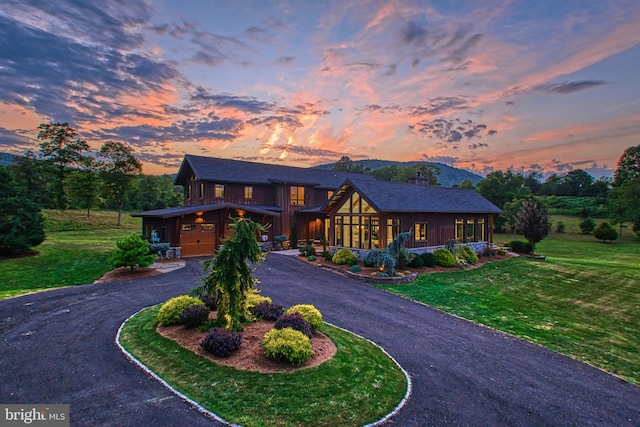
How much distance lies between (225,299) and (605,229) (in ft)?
170

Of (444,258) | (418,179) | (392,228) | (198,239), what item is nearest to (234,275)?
(392,228)

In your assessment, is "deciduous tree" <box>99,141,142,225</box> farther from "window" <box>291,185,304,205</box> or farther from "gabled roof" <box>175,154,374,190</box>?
"window" <box>291,185,304,205</box>

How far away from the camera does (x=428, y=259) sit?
20688mm

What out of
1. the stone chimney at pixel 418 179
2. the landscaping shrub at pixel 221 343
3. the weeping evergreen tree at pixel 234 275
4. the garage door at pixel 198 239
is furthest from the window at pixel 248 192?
the landscaping shrub at pixel 221 343

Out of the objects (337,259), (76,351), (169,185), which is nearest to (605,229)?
(337,259)

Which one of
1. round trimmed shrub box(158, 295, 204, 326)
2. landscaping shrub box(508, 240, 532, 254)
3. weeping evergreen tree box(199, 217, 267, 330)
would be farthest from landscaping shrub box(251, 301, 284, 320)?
landscaping shrub box(508, 240, 532, 254)

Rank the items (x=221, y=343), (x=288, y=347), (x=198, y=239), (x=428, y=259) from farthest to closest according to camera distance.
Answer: (x=198, y=239) → (x=428, y=259) → (x=221, y=343) → (x=288, y=347)

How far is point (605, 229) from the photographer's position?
131 ft

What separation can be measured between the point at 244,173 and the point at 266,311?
21778 millimetres

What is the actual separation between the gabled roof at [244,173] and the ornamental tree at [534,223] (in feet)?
56.0

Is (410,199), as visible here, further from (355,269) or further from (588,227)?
(588,227)

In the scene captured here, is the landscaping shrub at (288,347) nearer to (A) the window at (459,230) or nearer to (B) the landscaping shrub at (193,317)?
(B) the landscaping shrub at (193,317)

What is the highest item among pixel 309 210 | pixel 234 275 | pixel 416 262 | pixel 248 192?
pixel 248 192

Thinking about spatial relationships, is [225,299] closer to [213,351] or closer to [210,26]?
[213,351]
